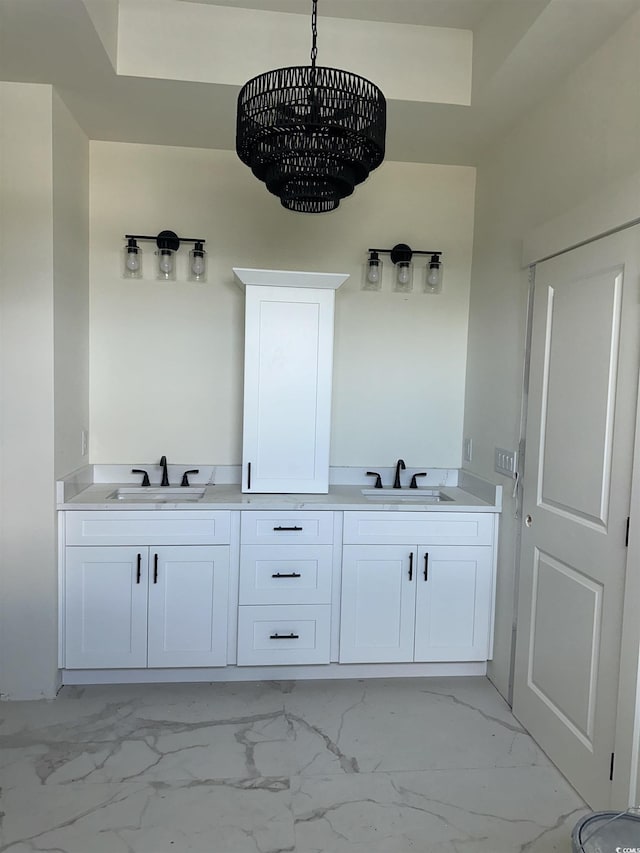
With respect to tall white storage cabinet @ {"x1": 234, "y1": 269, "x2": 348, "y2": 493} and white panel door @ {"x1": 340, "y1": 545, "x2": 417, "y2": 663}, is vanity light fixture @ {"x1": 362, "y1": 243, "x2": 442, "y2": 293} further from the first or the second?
white panel door @ {"x1": 340, "y1": 545, "x2": 417, "y2": 663}

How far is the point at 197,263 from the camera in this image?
9.70 feet

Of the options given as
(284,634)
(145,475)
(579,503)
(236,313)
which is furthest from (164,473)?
(579,503)

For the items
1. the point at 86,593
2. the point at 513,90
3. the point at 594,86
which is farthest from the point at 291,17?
the point at 86,593

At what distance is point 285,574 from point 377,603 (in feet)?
1.59

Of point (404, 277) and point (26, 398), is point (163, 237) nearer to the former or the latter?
point (26, 398)

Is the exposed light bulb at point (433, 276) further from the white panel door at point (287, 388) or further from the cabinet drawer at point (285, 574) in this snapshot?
the cabinet drawer at point (285, 574)

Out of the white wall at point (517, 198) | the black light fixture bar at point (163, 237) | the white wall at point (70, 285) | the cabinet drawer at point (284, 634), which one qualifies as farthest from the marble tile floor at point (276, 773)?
the black light fixture bar at point (163, 237)

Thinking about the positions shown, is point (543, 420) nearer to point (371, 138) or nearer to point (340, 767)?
point (371, 138)

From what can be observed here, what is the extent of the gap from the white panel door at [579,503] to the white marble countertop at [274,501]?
404mm

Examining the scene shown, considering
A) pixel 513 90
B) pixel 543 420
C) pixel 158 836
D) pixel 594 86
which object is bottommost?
pixel 158 836

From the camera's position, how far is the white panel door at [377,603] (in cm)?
269

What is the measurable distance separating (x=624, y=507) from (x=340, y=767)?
56.2 inches

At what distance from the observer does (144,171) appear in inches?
117

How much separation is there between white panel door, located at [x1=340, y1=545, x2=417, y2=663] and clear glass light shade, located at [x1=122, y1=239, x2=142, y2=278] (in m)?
1.86
